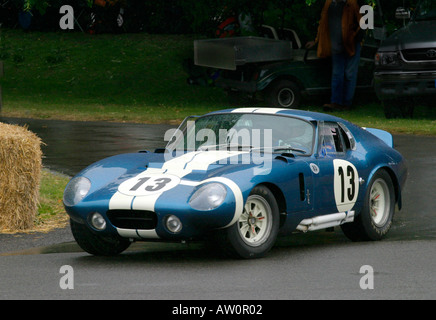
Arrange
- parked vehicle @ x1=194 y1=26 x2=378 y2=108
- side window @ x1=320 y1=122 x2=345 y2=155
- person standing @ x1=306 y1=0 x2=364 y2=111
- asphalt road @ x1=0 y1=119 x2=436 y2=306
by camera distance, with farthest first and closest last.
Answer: parked vehicle @ x1=194 y1=26 x2=378 y2=108 → person standing @ x1=306 y1=0 x2=364 y2=111 → side window @ x1=320 y1=122 x2=345 y2=155 → asphalt road @ x1=0 y1=119 x2=436 y2=306

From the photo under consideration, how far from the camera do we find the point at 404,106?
19984 mm

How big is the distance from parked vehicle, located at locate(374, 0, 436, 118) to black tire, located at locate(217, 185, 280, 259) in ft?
37.0

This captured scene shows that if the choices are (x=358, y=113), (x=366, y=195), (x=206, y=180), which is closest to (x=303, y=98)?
(x=358, y=113)

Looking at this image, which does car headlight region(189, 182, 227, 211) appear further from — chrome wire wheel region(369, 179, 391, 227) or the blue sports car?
chrome wire wheel region(369, 179, 391, 227)

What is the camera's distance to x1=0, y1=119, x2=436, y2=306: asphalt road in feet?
21.3

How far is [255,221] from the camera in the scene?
7762 millimetres

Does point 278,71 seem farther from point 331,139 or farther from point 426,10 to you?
point 331,139

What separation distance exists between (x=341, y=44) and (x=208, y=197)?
13941 mm

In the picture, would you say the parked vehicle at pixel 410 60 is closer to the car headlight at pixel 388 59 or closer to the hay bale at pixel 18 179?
the car headlight at pixel 388 59

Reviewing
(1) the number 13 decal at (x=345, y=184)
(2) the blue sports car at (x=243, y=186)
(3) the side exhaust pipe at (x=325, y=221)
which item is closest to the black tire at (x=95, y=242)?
(2) the blue sports car at (x=243, y=186)

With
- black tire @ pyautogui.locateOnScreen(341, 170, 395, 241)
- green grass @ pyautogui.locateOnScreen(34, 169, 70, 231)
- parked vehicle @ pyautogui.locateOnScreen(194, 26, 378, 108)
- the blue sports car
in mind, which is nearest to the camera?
the blue sports car

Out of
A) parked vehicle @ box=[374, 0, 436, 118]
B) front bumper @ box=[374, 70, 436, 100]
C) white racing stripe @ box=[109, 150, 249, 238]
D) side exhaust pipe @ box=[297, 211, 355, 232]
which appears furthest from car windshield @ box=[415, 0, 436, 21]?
white racing stripe @ box=[109, 150, 249, 238]

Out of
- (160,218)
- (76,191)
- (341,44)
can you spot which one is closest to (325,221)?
(160,218)
